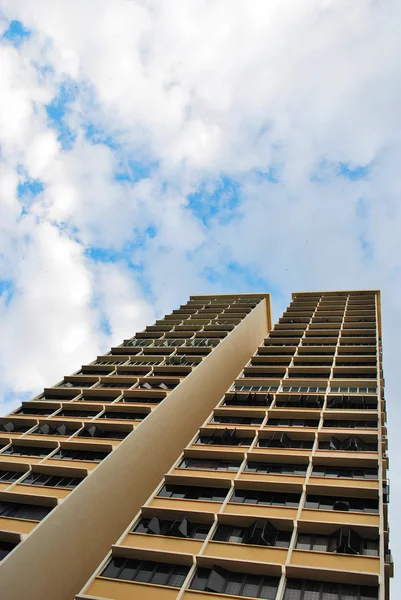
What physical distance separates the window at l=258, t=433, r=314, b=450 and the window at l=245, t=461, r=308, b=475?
7.54ft

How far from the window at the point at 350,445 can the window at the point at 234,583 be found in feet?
43.0

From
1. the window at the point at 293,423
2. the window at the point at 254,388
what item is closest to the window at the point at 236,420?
the window at the point at 293,423

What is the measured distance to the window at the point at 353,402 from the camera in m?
41.7

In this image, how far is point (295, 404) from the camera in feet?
144

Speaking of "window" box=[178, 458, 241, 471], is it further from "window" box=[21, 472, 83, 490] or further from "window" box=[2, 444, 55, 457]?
"window" box=[2, 444, 55, 457]

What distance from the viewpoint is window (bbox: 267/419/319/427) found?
40406mm

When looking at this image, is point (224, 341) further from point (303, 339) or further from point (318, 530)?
point (318, 530)

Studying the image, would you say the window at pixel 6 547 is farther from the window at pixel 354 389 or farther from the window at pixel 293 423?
the window at pixel 354 389

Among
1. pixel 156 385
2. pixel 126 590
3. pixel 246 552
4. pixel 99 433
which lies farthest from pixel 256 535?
pixel 156 385

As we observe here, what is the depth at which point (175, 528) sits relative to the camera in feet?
96.0

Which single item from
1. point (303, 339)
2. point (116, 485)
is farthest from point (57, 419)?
point (303, 339)

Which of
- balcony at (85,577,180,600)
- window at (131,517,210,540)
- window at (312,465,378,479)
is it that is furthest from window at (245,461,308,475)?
balcony at (85,577,180,600)

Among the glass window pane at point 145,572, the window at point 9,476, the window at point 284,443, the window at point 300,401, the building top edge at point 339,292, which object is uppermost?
the building top edge at point 339,292

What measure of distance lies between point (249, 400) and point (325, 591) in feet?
72.2
